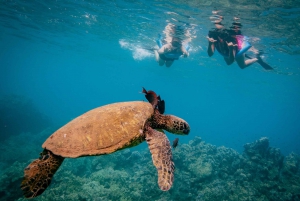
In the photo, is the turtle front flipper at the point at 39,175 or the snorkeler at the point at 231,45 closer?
the turtle front flipper at the point at 39,175

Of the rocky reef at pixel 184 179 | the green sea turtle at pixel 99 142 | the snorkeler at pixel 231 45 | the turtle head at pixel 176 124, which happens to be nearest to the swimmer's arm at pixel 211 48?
the snorkeler at pixel 231 45

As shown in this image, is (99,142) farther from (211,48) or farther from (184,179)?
(211,48)

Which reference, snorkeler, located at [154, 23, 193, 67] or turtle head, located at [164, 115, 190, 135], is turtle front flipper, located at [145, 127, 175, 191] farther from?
snorkeler, located at [154, 23, 193, 67]

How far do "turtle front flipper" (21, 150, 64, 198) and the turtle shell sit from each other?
0.20 metres

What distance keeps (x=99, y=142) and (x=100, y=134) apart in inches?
5.5

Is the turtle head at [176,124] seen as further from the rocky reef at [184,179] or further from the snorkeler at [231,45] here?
the snorkeler at [231,45]

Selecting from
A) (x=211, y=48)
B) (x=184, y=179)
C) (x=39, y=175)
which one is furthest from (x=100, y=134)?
(x=211, y=48)

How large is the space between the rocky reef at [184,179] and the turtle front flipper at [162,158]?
6.36 m

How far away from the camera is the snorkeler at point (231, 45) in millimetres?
10727

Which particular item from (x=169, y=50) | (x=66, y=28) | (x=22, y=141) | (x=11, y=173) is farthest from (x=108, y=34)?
(x=11, y=173)

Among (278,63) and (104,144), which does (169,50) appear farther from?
(278,63)

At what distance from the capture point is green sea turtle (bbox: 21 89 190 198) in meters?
2.62

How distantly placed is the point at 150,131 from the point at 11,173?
9.13 metres

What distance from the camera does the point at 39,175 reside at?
2668mm
